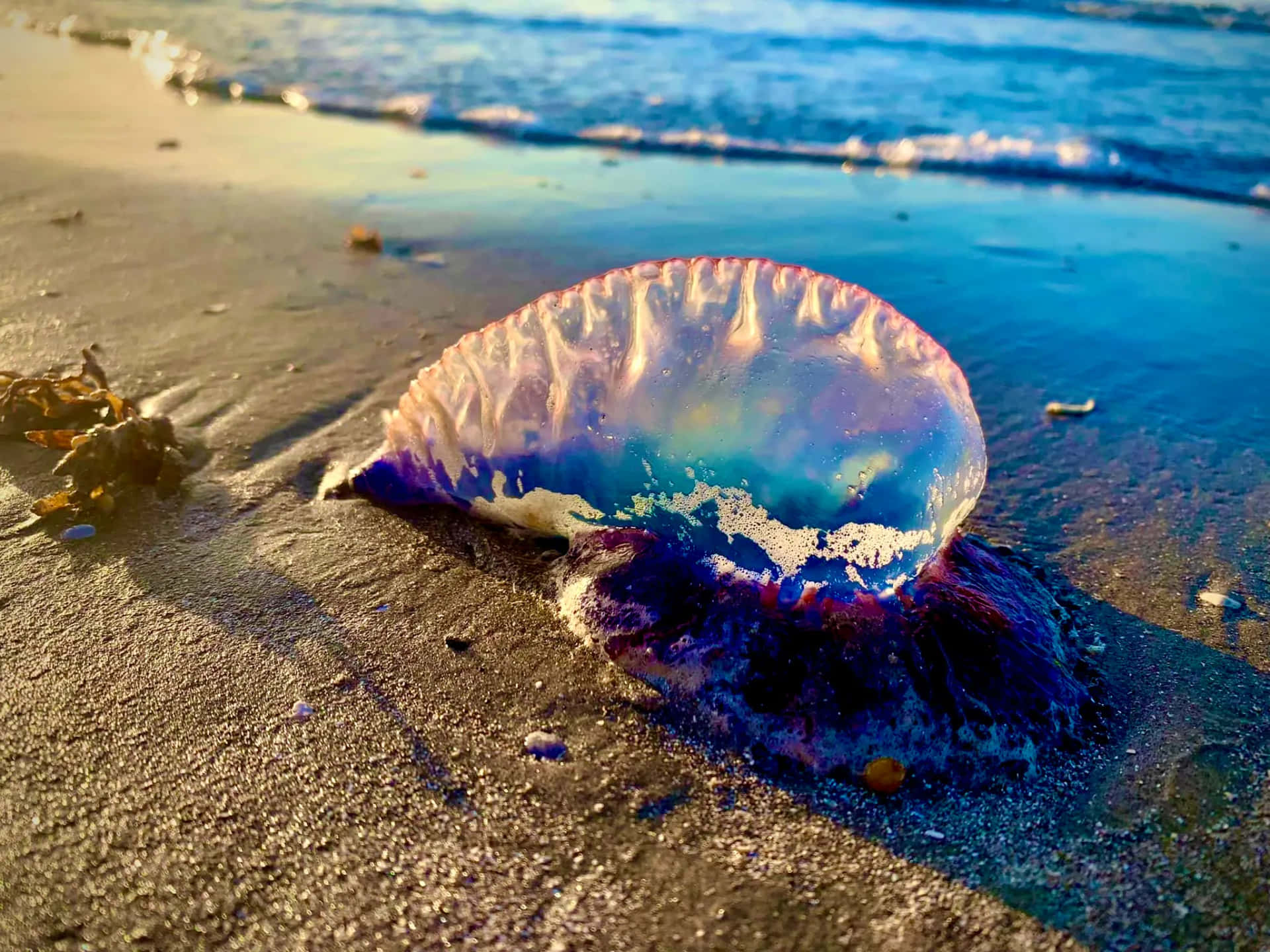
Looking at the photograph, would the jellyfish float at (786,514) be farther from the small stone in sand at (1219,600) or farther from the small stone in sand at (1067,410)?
the small stone in sand at (1067,410)

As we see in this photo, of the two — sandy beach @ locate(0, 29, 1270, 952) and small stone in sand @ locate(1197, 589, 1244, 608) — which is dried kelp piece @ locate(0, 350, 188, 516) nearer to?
sandy beach @ locate(0, 29, 1270, 952)

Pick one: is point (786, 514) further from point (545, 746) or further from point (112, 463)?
point (112, 463)

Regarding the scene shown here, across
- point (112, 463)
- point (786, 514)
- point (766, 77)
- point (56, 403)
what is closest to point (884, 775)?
point (786, 514)

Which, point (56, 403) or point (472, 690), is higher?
point (56, 403)

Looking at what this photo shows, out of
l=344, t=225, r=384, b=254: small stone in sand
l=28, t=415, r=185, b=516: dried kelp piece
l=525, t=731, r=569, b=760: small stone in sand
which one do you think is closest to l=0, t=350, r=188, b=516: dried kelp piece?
l=28, t=415, r=185, b=516: dried kelp piece

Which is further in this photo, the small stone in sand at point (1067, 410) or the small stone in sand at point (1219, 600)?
the small stone in sand at point (1067, 410)

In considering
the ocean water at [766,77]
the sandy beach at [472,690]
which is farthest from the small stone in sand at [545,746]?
the ocean water at [766,77]
